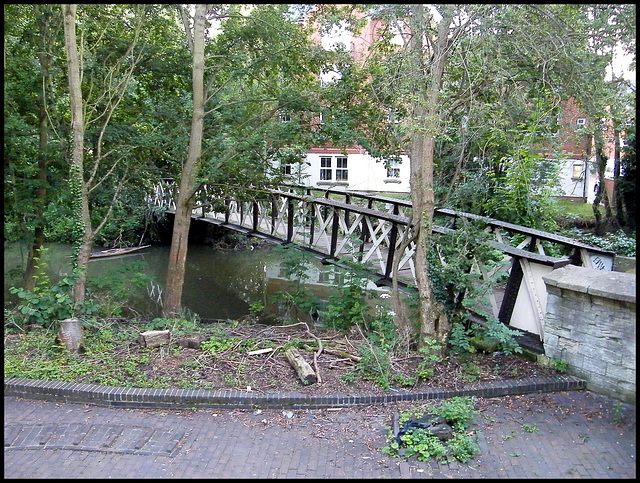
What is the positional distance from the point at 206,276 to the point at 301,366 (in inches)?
456

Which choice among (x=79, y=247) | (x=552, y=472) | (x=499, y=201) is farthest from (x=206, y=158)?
(x=552, y=472)

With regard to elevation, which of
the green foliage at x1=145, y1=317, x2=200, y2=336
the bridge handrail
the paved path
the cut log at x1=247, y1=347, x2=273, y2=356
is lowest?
the paved path

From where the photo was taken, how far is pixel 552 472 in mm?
3895

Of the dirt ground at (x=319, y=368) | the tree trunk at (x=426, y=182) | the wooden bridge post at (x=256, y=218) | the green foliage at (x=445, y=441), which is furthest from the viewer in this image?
the wooden bridge post at (x=256, y=218)

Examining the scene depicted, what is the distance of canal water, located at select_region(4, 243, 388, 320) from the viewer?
1057 centimetres

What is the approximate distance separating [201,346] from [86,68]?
18.9 ft

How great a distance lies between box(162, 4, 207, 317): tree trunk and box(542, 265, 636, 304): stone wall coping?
627cm

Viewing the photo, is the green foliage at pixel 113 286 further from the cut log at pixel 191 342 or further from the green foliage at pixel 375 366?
the green foliage at pixel 375 366

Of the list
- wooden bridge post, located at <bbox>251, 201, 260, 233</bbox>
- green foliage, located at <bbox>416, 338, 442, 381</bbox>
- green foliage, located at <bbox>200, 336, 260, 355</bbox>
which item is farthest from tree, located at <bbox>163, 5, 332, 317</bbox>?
green foliage, located at <bbox>416, 338, 442, 381</bbox>

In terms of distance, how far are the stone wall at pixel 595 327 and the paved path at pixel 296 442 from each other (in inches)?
9.2

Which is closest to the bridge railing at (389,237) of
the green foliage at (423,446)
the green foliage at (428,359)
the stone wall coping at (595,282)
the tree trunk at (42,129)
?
the stone wall coping at (595,282)

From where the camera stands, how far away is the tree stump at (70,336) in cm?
631

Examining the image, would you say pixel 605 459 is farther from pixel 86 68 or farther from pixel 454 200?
pixel 86 68

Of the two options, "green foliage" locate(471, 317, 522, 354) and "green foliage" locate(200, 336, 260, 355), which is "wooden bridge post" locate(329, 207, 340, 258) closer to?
"green foliage" locate(200, 336, 260, 355)
